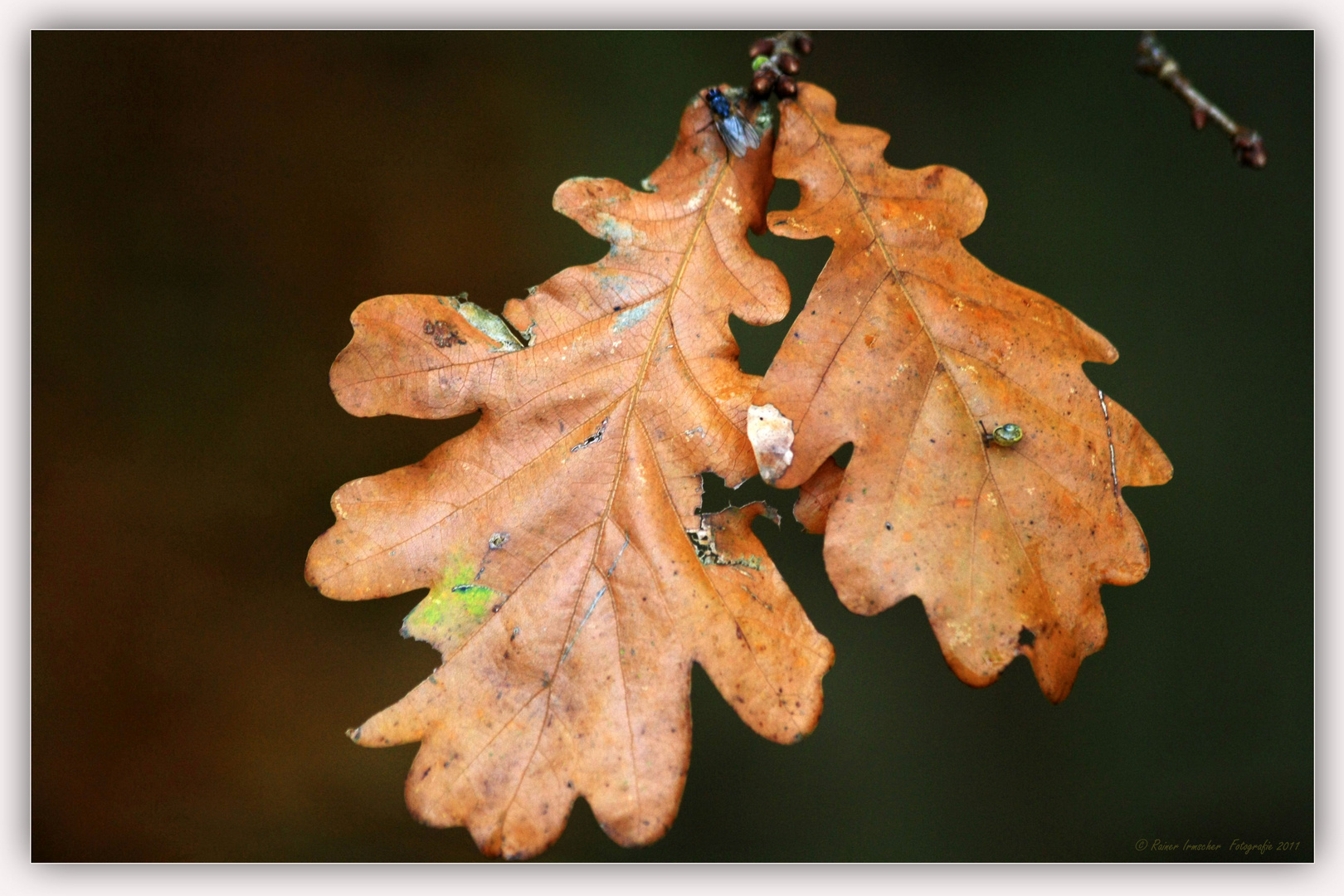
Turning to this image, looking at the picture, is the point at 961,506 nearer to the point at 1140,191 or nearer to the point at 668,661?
the point at 668,661

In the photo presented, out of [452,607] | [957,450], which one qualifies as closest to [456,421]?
[452,607]

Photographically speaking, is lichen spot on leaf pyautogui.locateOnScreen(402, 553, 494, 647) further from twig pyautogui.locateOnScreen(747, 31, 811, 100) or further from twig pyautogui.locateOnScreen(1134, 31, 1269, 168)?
twig pyautogui.locateOnScreen(1134, 31, 1269, 168)

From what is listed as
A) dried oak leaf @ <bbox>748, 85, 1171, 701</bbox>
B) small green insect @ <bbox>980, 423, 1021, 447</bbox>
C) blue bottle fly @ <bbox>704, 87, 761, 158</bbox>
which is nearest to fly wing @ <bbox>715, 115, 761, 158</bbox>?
blue bottle fly @ <bbox>704, 87, 761, 158</bbox>

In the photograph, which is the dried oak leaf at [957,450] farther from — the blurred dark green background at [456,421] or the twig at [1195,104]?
the blurred dark green background at [456,421]

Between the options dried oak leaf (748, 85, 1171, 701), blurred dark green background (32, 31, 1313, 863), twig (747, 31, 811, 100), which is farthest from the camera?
blurred dark green background (32, 31, 1313, 863)

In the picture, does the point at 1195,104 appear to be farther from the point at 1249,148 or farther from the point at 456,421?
the point at 456,421

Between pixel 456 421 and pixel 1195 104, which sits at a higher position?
pixel 1195 104

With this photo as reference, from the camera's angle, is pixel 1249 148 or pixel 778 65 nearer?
pixel 1249 148
